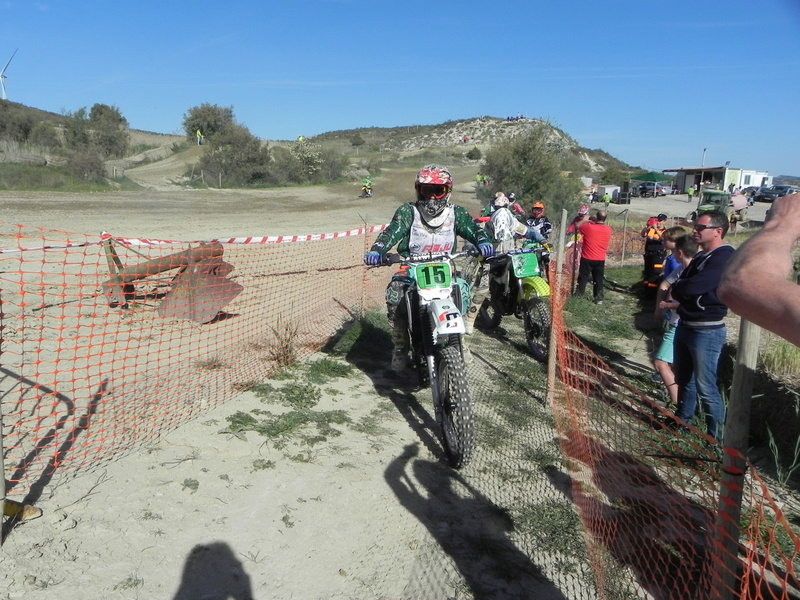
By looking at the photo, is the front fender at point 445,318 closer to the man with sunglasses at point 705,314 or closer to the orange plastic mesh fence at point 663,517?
the orange plastic mesh fence at point 663,517

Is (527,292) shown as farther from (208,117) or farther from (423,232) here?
(208,117)

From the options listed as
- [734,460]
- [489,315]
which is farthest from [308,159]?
[734,460]

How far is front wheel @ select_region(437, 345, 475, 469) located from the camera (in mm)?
4277

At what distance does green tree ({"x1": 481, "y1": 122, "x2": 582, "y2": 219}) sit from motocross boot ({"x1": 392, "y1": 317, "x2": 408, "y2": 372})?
17.0 meters

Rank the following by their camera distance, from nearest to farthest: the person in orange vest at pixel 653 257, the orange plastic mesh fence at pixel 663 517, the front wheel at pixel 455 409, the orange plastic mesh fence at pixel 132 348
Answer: the orange plastic mesh fence at pixel 663 517 → the front wheel at pixel 455 409 → the orange plastic mesh fence at pixel 132 348 → the person in orange vest at pixel 653 257

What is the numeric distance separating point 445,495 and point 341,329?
3900 millimetres

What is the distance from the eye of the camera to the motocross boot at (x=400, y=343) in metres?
5.44

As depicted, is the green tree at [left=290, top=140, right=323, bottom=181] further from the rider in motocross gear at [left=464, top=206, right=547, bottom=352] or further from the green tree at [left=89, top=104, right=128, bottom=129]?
the rider in motocross gear at [left=464, top=206, right=547, bottom=352]

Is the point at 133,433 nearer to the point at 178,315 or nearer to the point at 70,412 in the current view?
the point at 70,412

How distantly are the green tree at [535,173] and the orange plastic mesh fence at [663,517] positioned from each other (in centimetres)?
1723

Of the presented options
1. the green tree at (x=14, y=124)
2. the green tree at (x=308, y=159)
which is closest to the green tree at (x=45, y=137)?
the green tree at (x=14, y=124)

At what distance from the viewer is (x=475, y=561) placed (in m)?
3.46

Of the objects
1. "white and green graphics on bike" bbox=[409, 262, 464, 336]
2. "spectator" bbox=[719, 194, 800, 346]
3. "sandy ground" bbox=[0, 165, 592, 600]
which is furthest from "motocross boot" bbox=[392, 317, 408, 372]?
"spectator" bbox=[719, 194, 800, 346]

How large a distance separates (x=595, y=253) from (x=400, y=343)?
644 centimetres
